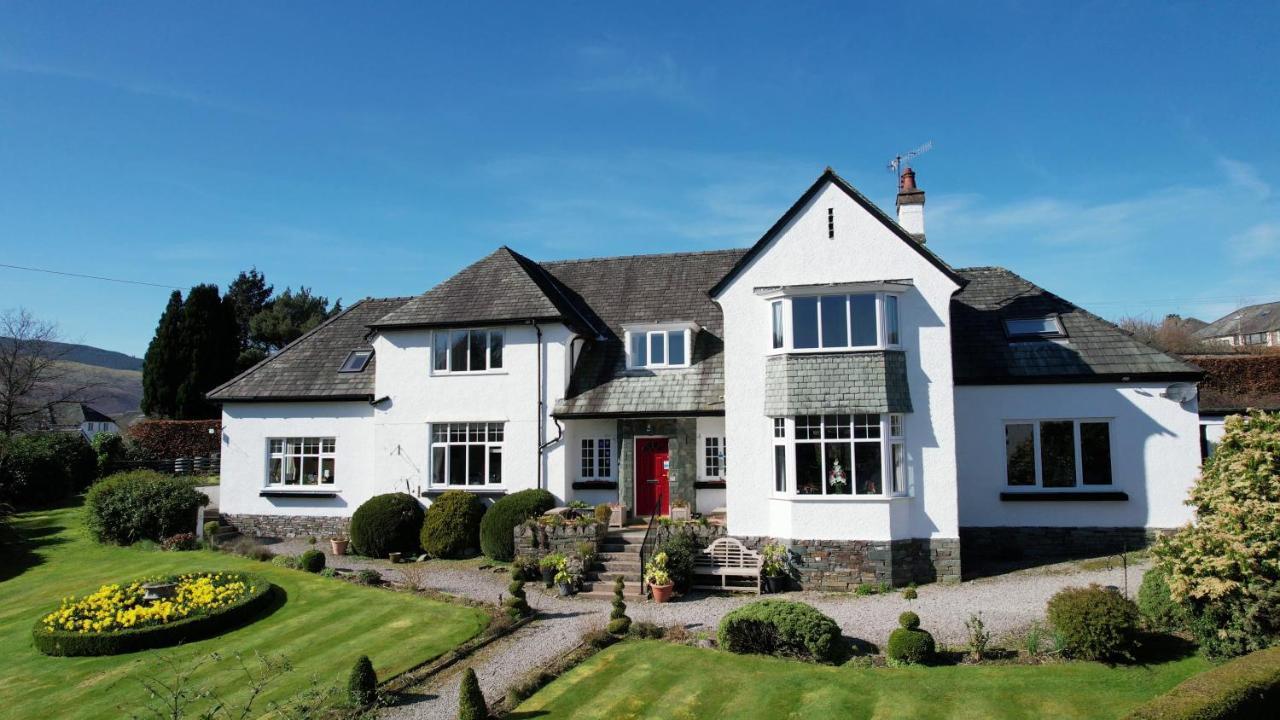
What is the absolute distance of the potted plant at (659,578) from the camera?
675 inches

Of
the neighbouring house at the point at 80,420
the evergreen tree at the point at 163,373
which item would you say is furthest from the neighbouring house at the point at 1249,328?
the neighbouring house at the point at 80,420

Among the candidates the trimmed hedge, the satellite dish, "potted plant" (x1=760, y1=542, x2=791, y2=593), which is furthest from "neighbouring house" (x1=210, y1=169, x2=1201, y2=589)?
the trimmed hedge

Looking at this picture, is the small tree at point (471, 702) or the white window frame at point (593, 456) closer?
the small tree at point (471, 702)

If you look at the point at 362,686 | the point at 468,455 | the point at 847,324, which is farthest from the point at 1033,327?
the point at 362,686

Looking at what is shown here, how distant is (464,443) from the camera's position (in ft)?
75.7

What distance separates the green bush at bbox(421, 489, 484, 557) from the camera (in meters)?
21.5

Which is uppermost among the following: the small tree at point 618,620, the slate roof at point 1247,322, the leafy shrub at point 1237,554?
the slate roof at point 1247,322

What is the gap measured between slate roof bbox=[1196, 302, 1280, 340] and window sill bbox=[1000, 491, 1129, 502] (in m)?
67.5

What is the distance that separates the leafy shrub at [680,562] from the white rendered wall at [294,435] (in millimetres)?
10392

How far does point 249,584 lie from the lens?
18.0 m

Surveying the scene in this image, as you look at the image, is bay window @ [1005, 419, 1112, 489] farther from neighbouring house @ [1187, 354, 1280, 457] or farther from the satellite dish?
neighbouring house @ [1187, 354, 1280, 457]

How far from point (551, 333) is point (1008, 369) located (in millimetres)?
13103

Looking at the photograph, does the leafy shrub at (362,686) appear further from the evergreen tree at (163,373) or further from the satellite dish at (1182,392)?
the evergreen tree at (163,373)

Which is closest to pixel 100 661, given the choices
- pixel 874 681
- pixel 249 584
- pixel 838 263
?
pixel 249 584
